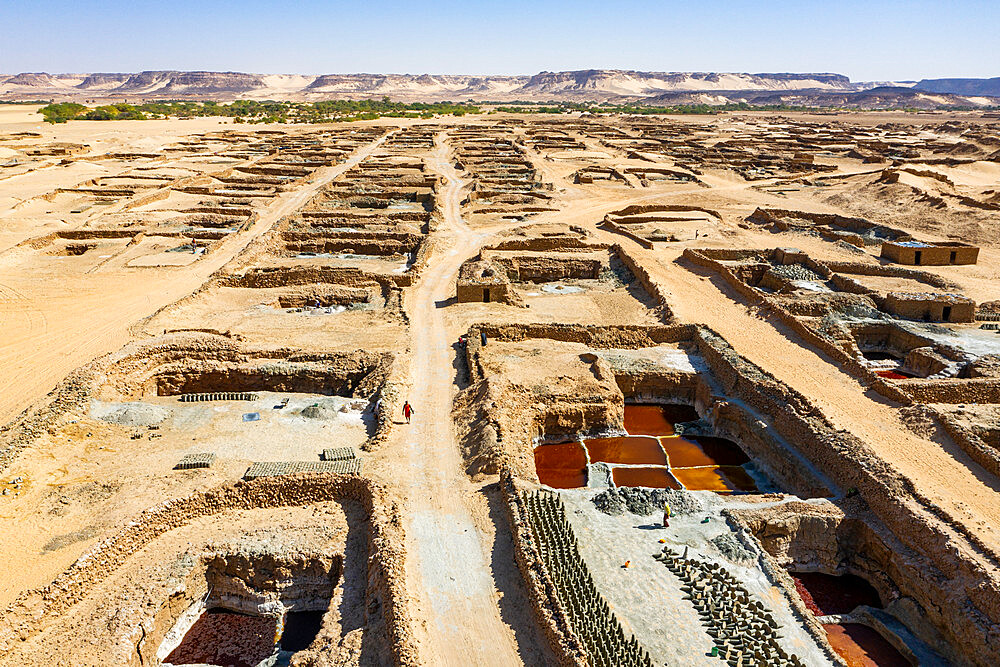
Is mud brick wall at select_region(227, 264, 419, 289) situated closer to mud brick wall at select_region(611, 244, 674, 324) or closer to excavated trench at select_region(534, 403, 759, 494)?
mud brick wall at select_region(611, 244, 674, 324)

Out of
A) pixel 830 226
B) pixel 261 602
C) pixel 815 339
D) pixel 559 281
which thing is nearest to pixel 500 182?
pixel 559 281

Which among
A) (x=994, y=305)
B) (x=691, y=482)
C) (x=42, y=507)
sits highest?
(x=994, y=305)

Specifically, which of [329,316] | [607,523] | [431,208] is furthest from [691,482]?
[431,208]

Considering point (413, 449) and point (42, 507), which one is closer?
point (42, 507)

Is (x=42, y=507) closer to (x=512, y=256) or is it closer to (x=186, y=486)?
(x=186, y=486)

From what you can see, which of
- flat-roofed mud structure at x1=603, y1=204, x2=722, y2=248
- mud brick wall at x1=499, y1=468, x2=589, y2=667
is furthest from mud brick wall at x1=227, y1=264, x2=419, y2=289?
mud brick wall at x1=499, y1=468, x2=589, y2=667

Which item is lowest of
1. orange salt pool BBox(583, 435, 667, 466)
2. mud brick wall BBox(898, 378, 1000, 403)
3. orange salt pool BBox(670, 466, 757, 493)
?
orange salt pool BBox(670, 466, 757, 493)

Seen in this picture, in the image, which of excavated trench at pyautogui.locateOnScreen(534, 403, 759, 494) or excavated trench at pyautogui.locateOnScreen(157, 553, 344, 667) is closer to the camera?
excavated trench at pyautogui.locateOnScreen(157, 553, 344, 667)
